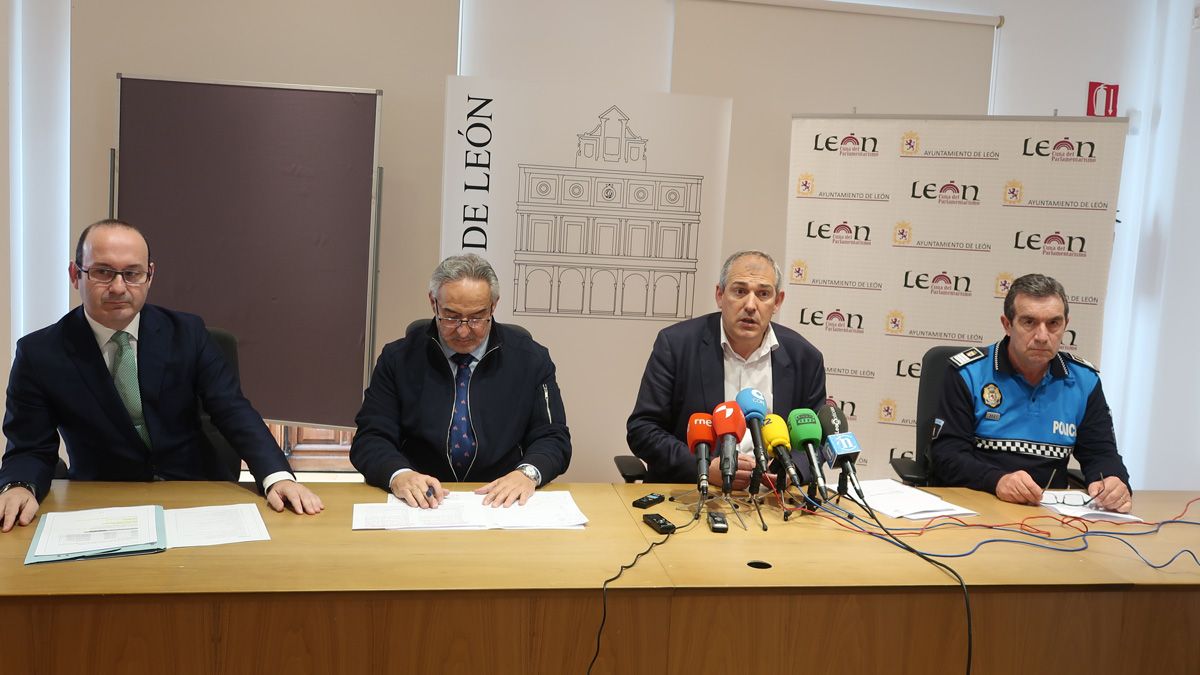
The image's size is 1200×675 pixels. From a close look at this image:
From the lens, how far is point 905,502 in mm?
2422

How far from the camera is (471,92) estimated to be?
403cm

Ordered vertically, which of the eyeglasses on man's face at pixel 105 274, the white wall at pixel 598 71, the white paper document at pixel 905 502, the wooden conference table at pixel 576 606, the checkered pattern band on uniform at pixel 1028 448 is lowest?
the wooden conference table at pixel 576 606

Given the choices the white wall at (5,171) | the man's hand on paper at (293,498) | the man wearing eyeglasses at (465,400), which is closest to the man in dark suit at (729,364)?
the man wearing eyeglasses at (465,400)

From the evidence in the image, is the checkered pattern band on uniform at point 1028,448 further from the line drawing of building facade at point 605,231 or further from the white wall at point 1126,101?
the white wall at point 1126,101

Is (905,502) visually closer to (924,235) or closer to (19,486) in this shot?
(924,235)

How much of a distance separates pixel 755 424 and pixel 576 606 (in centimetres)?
77

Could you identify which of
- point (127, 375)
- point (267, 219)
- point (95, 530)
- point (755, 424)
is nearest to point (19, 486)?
point (95, 530)

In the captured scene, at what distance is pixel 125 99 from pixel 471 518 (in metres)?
3.02

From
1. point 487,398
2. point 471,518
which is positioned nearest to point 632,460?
point 487,398

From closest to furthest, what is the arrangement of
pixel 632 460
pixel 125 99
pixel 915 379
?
pixel 632 460, pixel 125 99, pixel 915 379

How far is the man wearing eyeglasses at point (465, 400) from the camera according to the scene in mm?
2457

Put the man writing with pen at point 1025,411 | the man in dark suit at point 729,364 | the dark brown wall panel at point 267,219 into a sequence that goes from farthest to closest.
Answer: the dark brown wall panel at point 267,219, the man in dark suit at point 729,364, the man writing with pen at point 1025,411

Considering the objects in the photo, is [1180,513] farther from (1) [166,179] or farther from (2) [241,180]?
(1) [166,179]

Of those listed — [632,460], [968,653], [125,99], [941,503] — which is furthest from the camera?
[125,99]
